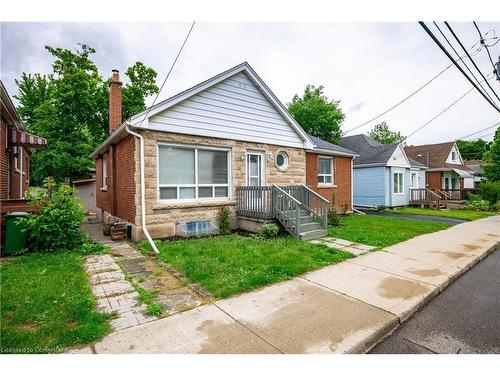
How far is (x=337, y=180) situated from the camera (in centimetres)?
1420

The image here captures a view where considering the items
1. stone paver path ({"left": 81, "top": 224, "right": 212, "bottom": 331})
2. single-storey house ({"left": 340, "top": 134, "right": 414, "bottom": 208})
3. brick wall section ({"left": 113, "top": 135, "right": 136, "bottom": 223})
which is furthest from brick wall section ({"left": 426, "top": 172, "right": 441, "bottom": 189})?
stone paver path ({"left": 81, "top": 224, "right": 212, "bottom": 331})

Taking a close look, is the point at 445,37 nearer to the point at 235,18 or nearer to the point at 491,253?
the point at 235,18

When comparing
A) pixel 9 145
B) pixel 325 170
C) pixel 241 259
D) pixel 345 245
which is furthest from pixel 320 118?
pixel 9 145

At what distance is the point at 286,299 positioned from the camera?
3.75 metres

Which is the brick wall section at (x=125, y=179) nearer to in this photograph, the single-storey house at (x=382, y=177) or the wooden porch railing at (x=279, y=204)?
the wooden porch railing at (x=279, y=204)

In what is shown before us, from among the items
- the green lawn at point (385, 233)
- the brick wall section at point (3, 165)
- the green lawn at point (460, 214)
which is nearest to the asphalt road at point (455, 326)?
the green lawn at point (385, 233)

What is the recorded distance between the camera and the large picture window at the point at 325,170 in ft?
44.4

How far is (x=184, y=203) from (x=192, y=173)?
104 centimetres

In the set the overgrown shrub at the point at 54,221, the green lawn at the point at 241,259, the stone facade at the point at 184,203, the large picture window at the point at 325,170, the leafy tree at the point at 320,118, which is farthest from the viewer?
the leafy tree at the point at 320,118

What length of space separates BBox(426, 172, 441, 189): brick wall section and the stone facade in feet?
75.7

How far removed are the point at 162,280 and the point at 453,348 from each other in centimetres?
418

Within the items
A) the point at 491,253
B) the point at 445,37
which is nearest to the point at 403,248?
the point at 491,253

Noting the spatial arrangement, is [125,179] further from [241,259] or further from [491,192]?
[491,192]

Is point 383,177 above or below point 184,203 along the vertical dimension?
above
